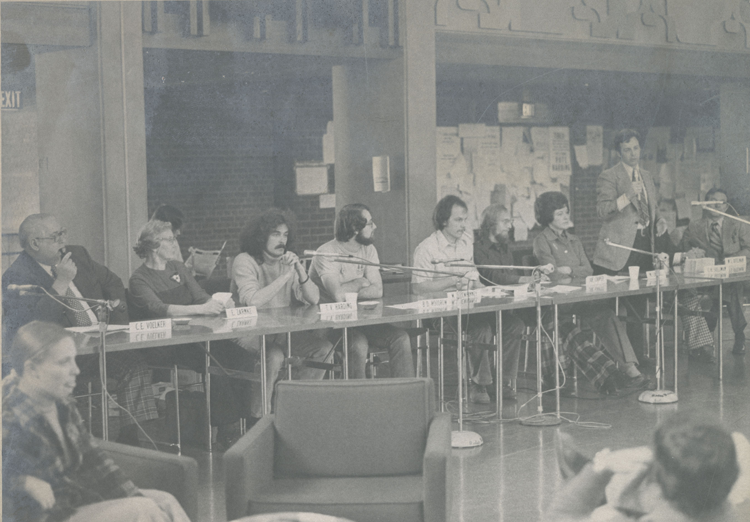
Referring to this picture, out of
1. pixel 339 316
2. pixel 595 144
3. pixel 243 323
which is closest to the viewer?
pixel 243 323

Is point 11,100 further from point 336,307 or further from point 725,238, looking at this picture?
point 725,238

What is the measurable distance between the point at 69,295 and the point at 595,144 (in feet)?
9.20

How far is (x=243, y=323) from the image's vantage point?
4.42m

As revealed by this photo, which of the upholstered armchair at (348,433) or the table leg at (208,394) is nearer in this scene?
the upholstered armchair at (348,433)

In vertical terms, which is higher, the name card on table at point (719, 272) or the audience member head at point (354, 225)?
the audience member head at point (354, 225)

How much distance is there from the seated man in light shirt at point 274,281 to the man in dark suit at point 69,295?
59 cm

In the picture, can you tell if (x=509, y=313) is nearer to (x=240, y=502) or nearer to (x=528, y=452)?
(x=528, y=452)

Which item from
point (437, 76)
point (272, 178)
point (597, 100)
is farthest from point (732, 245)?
point (272, 178)

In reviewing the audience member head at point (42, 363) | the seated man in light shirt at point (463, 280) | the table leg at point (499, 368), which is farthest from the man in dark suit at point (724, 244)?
the audience member head at point (42, 363)

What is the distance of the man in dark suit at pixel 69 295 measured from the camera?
11.6ft

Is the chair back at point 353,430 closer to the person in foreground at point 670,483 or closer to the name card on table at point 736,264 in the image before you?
the person in foreground at point 670,483

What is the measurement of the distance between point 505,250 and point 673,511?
91.2 inches

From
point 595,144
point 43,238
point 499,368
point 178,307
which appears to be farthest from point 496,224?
point 43,238

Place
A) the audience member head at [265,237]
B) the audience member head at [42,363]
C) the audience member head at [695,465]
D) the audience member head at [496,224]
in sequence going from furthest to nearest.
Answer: the audience member head at [496,224] < the audience member head at [265,237] < the audience member head at [695,465] < the audience member head at [42,363]
